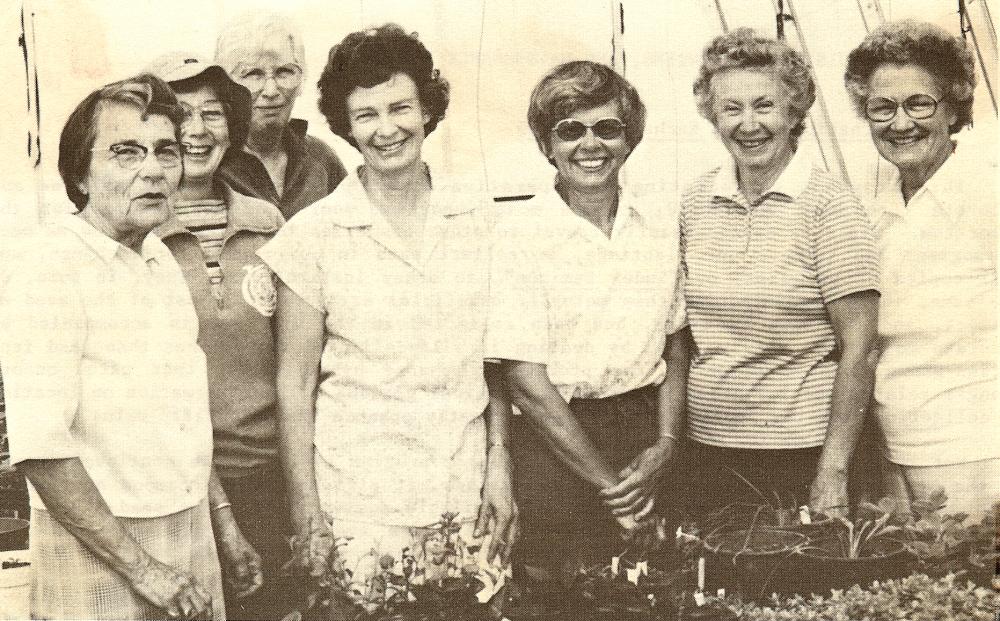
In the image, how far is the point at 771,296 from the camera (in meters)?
4.14

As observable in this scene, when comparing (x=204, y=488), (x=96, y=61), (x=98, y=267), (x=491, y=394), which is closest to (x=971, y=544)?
(x=491, y=394)

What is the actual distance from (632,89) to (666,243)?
0.60 meters

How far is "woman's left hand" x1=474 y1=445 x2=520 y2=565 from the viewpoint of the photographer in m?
4.25

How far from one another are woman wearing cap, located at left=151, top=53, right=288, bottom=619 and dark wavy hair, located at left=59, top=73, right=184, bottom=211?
0.05 m

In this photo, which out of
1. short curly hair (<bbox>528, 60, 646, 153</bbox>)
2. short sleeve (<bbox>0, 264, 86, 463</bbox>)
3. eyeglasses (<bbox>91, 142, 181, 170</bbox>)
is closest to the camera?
short sleeve (<bbox>0, 264, 86, 463</bbox>)

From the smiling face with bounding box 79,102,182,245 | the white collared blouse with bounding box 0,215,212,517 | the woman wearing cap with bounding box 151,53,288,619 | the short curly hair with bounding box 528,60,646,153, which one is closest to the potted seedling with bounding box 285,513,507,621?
the woman wearing cap with bounding box 151,53,288,619

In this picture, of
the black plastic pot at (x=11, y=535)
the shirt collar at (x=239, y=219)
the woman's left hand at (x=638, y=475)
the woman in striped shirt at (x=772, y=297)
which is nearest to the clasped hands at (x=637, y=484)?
the woman's left hand at (x=638, y=475)

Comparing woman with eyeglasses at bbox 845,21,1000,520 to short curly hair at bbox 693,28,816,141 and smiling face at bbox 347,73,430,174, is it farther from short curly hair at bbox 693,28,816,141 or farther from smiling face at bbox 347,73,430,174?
smiling face at bbox 347,73,430,174

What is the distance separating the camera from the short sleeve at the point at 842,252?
4148 millimetres

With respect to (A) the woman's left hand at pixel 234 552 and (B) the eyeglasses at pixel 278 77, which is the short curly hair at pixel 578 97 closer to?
(B) the eyeglasses at pixel 278 77

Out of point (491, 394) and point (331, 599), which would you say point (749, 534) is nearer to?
point (491, 394)

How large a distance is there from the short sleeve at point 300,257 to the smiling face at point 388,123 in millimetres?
333

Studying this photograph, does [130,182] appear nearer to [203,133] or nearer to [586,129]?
[203,133]

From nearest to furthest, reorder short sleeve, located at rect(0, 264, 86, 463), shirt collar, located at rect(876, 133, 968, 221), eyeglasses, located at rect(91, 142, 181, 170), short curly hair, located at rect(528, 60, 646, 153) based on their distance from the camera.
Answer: short sleeve, located at rect(0, 264, 86, 463), eyeglasses, located at rect(91, 142, 181, 170), short curly hair, located at rect(528, 60, 646, 153), shirt collar, located at rect(876, 133, 968, 221)
